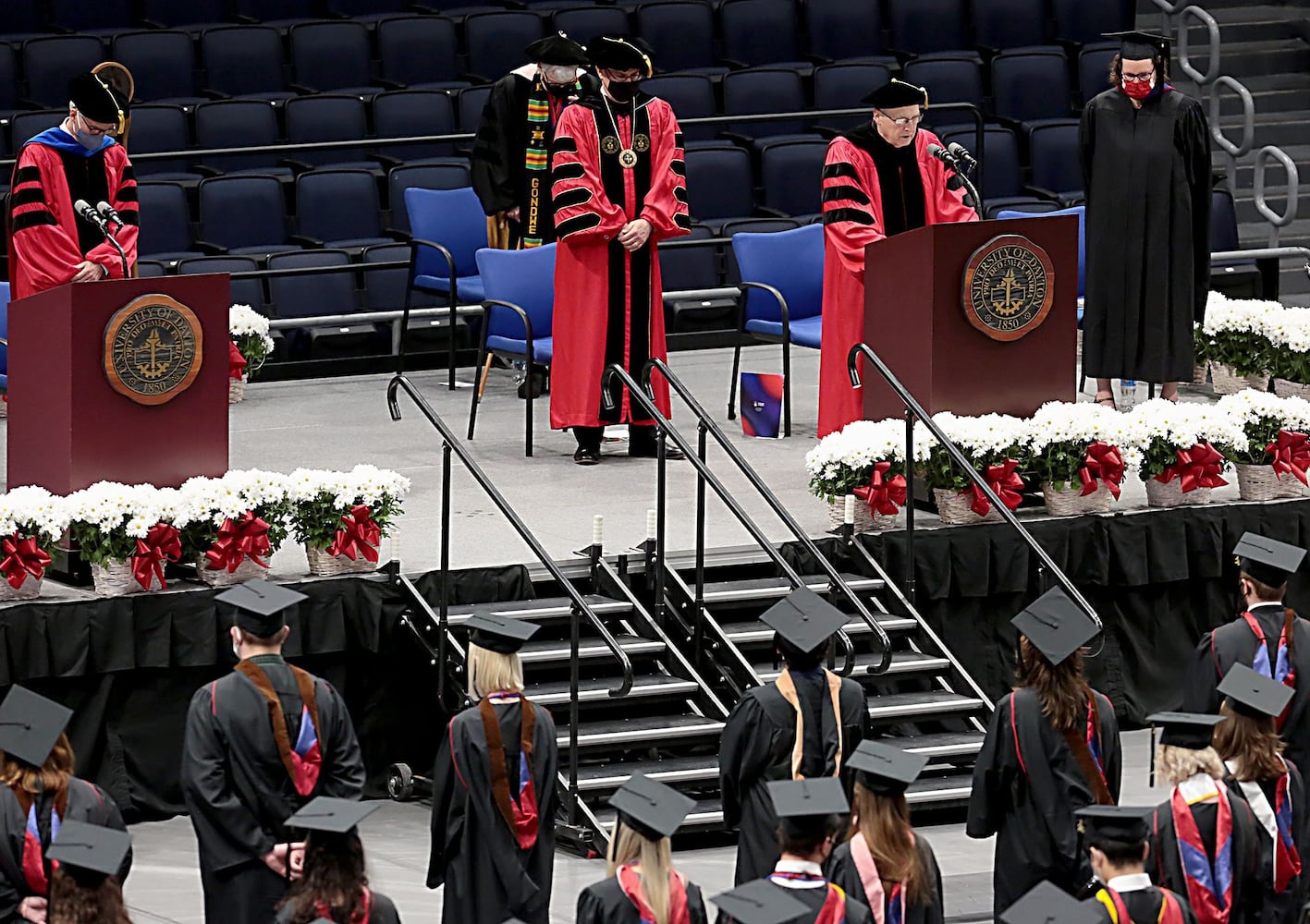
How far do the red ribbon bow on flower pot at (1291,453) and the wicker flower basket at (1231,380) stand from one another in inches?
70.8

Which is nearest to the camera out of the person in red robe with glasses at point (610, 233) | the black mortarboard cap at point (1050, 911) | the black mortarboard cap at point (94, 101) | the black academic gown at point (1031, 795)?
the black mortarboard cap at point (1050, 911)

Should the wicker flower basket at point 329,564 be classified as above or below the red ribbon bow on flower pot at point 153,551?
below

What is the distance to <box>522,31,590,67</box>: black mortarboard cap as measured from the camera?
12008 millimetres

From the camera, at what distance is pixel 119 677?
8.35m

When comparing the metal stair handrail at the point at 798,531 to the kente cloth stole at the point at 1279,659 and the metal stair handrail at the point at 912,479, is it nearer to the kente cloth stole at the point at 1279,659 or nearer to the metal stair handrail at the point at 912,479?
the metal stair handrail at the point at 912,479

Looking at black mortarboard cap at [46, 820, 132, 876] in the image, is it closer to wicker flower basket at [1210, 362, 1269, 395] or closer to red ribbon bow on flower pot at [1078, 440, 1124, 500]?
red ribbon bow on flower pot at [1078, 440, 1124, 500]

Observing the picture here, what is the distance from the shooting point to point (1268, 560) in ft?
23.6

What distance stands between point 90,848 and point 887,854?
178 cm

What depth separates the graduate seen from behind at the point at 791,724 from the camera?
22.2 ft

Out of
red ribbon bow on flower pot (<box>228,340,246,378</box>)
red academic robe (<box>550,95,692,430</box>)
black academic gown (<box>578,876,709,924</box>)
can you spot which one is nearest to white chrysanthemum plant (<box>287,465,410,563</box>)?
red academic robe (<box>550,95,692,430</box>)

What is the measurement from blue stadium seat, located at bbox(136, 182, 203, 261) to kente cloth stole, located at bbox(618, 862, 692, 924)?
27.1 feet

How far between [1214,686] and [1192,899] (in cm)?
138

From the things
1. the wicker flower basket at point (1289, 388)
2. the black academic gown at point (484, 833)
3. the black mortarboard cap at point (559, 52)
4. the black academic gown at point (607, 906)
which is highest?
the black mortarboard cap at point (559, 52)

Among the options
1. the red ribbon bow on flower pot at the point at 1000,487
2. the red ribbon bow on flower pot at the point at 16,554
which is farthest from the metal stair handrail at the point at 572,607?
the red ribbon bow on flower pot at the point at 1000,487
